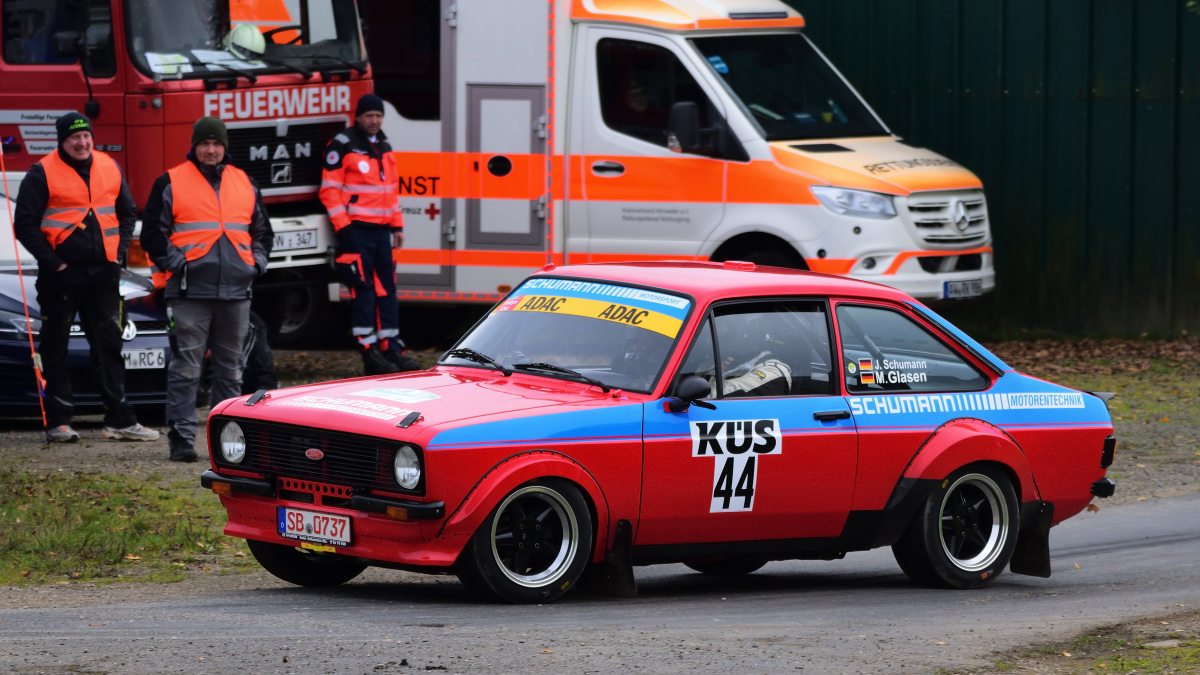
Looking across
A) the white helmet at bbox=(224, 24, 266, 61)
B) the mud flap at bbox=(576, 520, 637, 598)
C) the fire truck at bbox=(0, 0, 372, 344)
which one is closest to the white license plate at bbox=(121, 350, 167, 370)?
the fire truck at bbox=(0, 0, 372, 344)

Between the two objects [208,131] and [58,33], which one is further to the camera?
[58,33]

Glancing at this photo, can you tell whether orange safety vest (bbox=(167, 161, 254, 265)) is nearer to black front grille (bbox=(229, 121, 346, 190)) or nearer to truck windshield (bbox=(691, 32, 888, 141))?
black front grille (bbox=(229, 121, 346, 190))

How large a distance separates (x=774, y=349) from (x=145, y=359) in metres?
5.84

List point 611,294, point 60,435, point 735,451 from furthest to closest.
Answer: point 60,435 < point 611,294 < point 735,451

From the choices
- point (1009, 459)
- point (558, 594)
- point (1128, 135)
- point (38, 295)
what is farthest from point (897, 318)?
point (1128, 135)

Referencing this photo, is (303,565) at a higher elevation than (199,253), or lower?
lower

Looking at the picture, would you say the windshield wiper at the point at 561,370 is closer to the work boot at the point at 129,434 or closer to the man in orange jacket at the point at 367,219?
the work boot at the point at 129,434

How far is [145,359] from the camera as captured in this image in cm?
1220

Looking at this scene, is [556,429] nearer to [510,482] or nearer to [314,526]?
[510,482]

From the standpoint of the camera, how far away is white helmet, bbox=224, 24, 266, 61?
45.3ft

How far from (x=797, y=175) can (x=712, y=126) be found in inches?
32.7

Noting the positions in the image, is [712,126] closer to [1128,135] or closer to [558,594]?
[1128,135]

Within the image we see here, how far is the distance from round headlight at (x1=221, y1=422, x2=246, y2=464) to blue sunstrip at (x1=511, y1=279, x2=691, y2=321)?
1.50 meters

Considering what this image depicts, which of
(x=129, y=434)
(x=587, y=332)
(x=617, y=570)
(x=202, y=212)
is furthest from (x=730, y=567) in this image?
(x=129, y=434)
